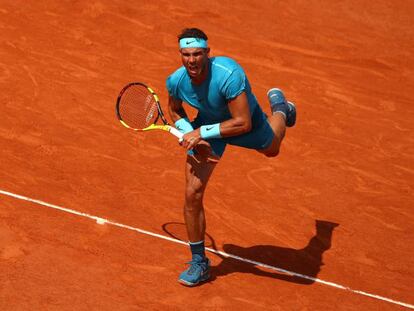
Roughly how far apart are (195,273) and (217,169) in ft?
→ 8.17

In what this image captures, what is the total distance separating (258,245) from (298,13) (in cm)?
722

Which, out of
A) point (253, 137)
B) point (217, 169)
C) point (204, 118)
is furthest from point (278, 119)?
point (217, 169)

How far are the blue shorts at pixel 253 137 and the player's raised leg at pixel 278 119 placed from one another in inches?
4.8

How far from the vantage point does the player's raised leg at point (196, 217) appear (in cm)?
777

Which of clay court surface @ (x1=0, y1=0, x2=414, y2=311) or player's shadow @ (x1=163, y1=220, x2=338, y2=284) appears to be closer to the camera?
clay court surface @ (x1=0, y1=0, x2=414, y2=311)

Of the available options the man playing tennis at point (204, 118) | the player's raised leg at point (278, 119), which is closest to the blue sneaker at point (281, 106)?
the player's raised leg at point (278, 119)

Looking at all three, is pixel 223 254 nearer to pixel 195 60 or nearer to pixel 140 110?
pixel 140 110

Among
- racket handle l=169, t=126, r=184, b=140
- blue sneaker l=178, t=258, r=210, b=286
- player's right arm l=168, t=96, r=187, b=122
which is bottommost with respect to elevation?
blue sneaker l=178, t=258, r=210, b=286

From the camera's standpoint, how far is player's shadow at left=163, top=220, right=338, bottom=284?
840 centimetres

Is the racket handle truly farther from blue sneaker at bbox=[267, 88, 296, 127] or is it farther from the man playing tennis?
blue sneaker at bbox=[267, 88, 296, 127]

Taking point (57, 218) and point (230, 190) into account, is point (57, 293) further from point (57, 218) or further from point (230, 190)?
point (230, 190)

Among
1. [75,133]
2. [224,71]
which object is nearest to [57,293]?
[224,71]

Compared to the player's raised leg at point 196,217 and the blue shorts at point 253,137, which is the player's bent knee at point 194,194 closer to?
the player's raised leg at point 196,217

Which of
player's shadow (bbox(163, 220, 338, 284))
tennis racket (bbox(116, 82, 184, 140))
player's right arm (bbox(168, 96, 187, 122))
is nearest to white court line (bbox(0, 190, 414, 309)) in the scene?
player's shadow (bbox(163, 220, 338, 284))
